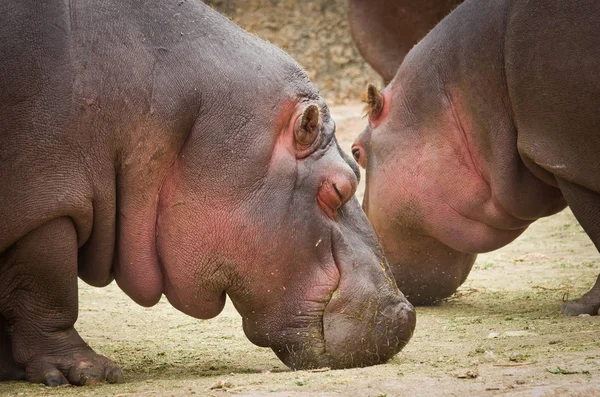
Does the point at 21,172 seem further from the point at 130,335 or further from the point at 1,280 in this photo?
the point at 130,335

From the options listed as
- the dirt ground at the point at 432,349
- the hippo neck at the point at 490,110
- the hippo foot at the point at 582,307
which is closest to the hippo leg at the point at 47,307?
the dirt ground at the point at 432,349

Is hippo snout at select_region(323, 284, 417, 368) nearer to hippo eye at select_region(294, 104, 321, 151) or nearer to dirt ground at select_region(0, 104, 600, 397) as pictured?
dirt ground at select_region(0, 104, 600, 397)

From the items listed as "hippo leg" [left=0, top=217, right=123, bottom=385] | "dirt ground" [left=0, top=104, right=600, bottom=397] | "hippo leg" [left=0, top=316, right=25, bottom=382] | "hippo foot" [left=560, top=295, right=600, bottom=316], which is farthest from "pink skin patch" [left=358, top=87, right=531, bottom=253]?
"hippo leg" [left=0, top=316, right=25, bottom=382]

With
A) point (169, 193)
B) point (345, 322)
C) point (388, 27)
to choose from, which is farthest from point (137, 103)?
point (388, 27)

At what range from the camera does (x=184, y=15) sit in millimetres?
4168

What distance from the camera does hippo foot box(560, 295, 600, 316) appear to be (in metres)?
5.61

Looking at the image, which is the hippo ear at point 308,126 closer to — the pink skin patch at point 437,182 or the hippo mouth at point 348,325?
the hippo mouth at point 348,325

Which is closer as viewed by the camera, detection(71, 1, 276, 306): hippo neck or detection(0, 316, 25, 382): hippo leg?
detection(71, 1, 276, 306): hippo neck

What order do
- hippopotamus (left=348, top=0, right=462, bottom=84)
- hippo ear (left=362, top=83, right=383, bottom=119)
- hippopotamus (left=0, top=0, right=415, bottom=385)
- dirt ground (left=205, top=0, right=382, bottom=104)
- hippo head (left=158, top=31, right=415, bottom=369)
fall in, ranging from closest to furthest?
hippopotamus (left=0, top=0, right=415, bottom=385)
hippo head (left=158, top=31, right=415, bottom=369)
hippo ear (left=362, top=83, right=383, bottom=119)
hippopotamus (left=348, top=0, right=462, bottom=84)
dirt ground (left=205, top=0, right=382, bottom=104)

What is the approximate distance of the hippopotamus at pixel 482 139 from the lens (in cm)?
542

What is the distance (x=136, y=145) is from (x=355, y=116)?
973 cm

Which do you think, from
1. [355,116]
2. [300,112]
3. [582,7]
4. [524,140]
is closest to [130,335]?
[300,112]

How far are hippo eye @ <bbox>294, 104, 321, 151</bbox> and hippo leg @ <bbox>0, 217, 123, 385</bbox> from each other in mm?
918

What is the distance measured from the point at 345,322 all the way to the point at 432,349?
0.80 m
